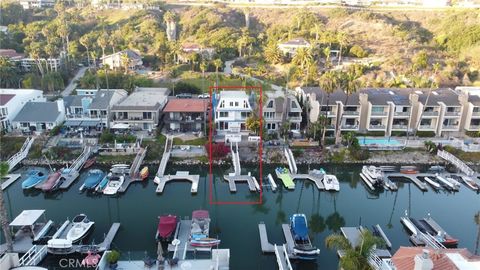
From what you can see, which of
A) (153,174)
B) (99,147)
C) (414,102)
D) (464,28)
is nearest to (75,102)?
(99,147)

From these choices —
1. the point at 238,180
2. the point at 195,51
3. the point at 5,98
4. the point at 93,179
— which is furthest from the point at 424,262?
the point at 195,51

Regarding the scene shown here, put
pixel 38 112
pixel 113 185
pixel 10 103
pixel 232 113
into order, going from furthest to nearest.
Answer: pixel 38 112
pixel 10 103
pixel 232 113
pixel 113 185

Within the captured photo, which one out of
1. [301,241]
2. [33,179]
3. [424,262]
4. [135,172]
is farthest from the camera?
[135,172]

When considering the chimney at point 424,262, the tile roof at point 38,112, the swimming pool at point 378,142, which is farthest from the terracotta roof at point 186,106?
the chimney at point 424,262

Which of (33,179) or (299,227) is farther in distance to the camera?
(33,179)

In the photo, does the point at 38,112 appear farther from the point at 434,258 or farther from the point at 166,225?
the point at 434,258

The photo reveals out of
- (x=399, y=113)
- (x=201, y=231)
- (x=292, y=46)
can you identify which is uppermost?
(x=292, y=46)

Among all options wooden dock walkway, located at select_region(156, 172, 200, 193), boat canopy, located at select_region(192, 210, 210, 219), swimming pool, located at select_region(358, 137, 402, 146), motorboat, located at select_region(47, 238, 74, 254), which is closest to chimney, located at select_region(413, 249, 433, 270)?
boat canopy, located at select_region(192, 210, 210, 219)
